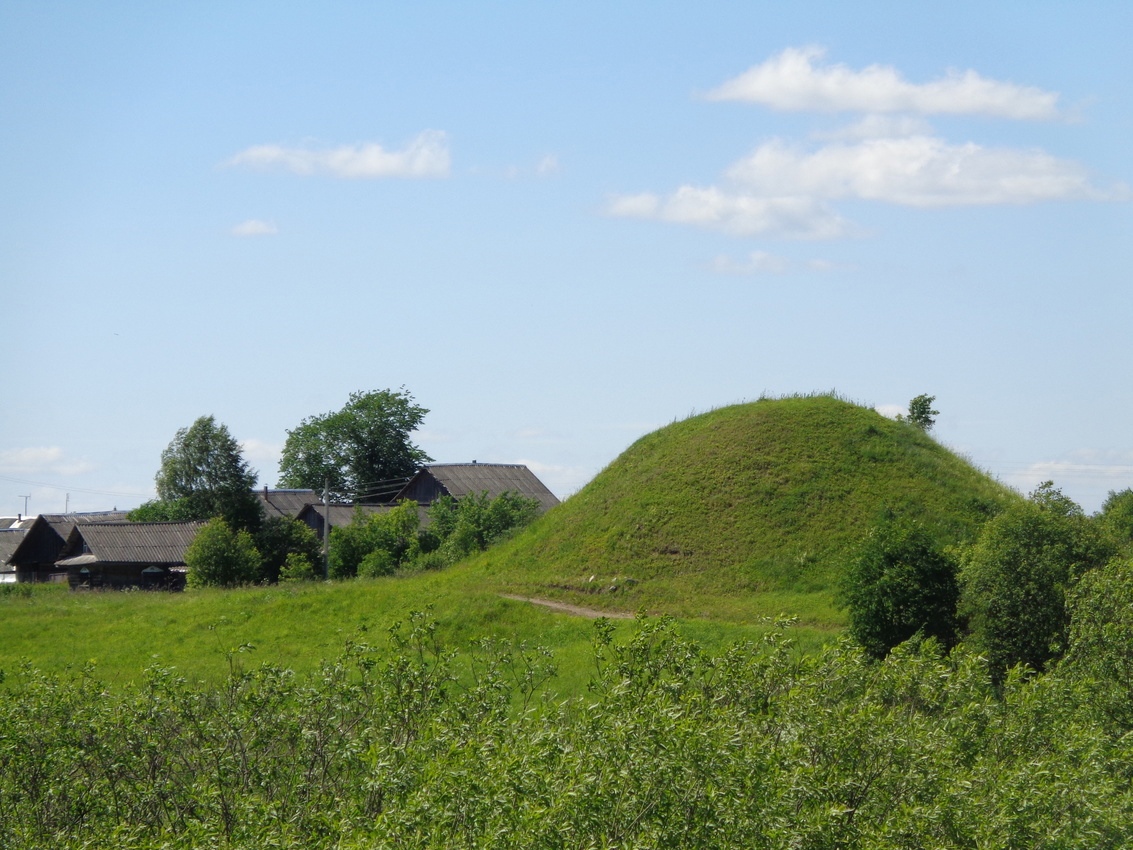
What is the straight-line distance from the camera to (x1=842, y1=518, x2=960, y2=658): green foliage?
26828 mm

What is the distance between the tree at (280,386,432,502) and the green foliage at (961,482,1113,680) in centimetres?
6111

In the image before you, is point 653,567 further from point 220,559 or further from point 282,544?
point 282,544

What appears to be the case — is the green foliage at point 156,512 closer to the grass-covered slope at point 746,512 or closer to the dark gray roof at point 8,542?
the dark gray roof at point 8,542

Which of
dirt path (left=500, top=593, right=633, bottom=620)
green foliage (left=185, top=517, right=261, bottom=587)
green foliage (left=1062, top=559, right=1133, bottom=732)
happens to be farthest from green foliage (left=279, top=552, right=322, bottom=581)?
green foliage (left=1062, top=559, right=1133, bottom=732)

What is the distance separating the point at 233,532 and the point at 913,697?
144 ft

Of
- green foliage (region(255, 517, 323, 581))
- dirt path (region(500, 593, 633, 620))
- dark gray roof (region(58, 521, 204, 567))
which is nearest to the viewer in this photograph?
dirt path (region(500, 593, 633, 620))

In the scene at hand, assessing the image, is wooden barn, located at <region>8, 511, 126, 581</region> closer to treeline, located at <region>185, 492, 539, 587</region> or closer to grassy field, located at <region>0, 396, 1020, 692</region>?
treeline, located at <region>185, 492, 539, 587</region>

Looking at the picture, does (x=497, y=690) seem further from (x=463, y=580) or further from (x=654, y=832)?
(x=463, y=580)

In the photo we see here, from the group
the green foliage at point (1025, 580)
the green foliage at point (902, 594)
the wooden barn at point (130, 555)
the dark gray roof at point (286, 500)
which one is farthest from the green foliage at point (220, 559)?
the green foliage at point (1025, 580)

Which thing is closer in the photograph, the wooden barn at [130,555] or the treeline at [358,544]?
the treeline at [358,544]

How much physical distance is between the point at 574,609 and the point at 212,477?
91.6ft

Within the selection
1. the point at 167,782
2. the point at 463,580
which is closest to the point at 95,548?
the point at 463,580

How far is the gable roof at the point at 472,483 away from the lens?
6769 cm

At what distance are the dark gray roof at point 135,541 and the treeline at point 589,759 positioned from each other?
40241 millimetres
